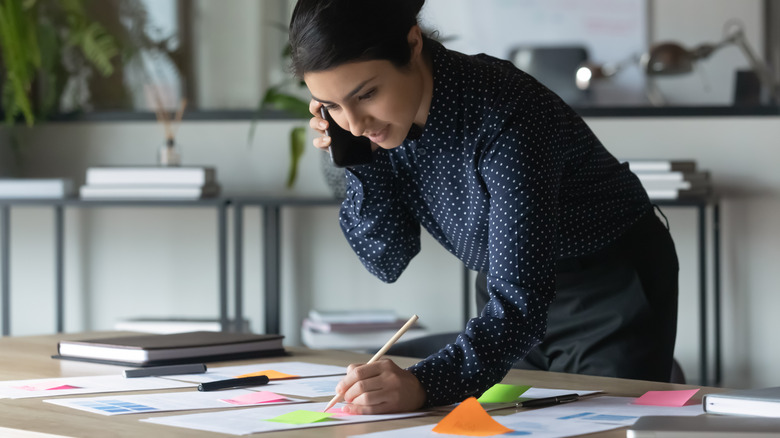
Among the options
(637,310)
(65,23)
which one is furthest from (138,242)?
(637,310)

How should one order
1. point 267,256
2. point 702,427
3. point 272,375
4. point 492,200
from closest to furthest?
point 702,427, point 492,200, point 272,375, point 267,256

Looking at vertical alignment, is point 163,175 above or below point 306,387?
above

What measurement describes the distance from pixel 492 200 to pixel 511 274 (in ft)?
0.34

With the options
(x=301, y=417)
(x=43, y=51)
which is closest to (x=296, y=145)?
(x=43, y=51)

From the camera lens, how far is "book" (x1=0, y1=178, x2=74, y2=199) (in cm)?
302

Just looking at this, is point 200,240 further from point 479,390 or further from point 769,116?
point 479,390

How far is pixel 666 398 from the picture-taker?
1.12 meters

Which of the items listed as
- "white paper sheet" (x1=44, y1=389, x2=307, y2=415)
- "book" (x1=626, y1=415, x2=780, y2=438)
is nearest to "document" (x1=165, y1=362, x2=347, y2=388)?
"white paper sheet" (x1=44, y1=389, x2=307, y2=415)

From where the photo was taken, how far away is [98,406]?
3.56 feet

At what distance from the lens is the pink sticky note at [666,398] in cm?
109

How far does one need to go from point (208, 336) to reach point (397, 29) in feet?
2.03

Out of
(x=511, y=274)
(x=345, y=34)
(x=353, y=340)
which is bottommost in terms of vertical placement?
(x=353, y=340)

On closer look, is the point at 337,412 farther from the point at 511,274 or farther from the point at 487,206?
the point at 487,206

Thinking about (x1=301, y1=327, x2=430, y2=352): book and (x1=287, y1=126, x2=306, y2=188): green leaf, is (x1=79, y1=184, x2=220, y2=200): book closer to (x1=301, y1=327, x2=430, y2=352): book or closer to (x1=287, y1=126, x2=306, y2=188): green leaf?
(x1=287, y1=126, x2=306, y2=188): green leaf
